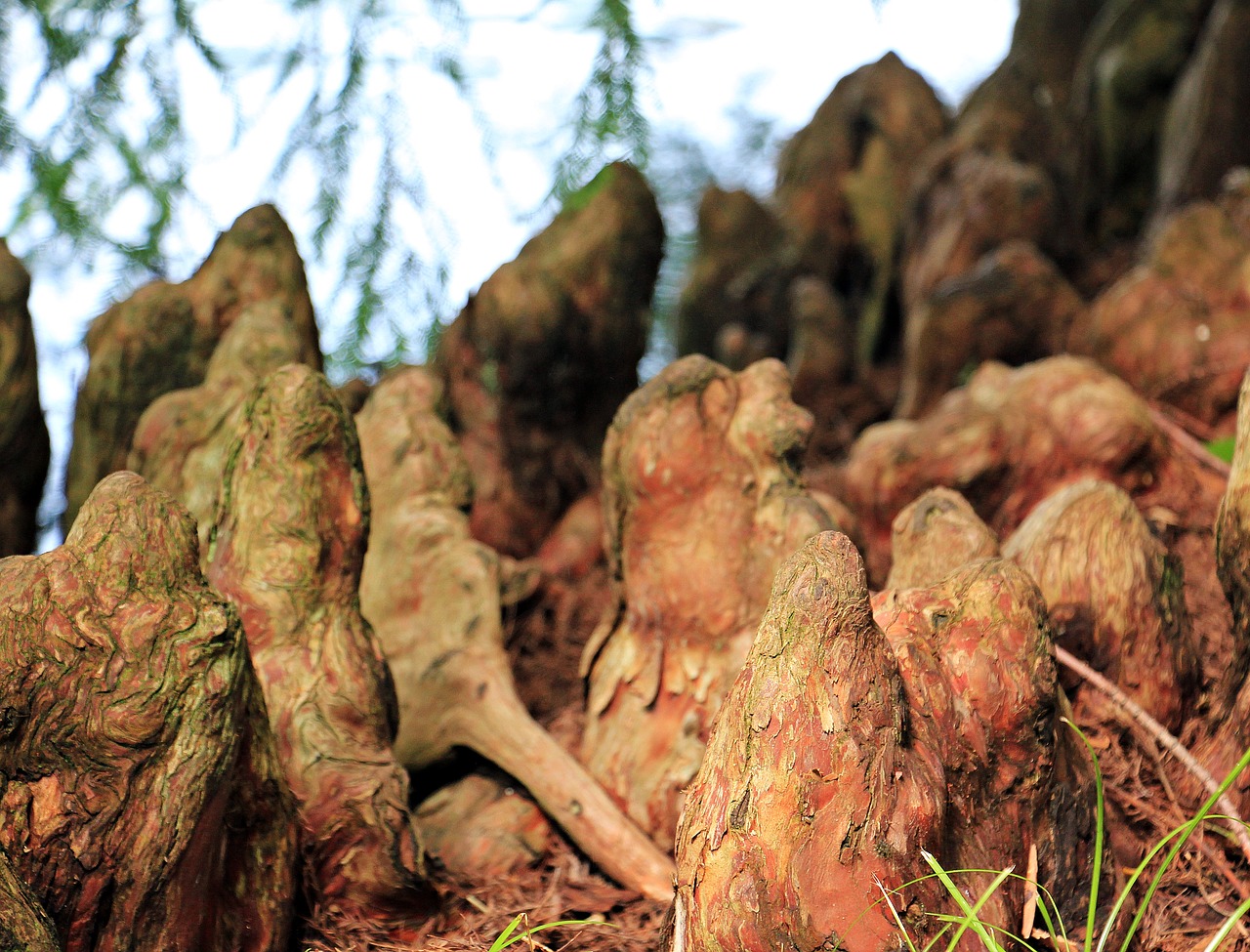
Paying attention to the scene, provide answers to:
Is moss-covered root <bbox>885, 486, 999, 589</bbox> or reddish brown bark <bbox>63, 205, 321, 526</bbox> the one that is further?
reddish brown bark <bbox>63, 205, 321, 526</bbox>

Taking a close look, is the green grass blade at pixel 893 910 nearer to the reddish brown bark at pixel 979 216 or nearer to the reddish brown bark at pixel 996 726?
the reddish brown bark at pixel 996 726

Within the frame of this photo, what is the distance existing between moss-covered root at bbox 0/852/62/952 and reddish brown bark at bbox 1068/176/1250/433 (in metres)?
4.36

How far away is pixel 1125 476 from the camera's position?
3.96 meters

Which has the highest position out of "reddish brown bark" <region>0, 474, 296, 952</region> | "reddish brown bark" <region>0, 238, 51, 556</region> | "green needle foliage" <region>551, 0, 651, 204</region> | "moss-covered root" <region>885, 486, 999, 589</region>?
"reddish brown bark" <region>0, 238, 51, 556</region>

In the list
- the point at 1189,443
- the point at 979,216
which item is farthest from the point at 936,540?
the point at 979,216

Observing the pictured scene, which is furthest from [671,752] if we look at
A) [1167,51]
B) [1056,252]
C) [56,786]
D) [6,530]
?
[1167,51]

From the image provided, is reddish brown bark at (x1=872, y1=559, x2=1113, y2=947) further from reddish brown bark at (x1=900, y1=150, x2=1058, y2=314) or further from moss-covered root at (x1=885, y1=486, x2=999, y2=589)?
reddish brown bark at (x1=900, y1=150, x2=1058, y2=314)

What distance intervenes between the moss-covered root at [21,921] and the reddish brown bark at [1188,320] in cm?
436

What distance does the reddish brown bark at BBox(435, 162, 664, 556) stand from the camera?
14.7 ft

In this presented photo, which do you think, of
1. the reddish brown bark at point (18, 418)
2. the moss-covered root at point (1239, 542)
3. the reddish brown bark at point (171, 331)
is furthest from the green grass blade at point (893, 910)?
the reddish brown bark at point (18, 418)

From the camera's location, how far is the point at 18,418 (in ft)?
10.7

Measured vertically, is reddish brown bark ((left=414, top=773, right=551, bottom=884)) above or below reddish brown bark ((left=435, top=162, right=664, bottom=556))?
below

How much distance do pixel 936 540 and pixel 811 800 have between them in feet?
3.56

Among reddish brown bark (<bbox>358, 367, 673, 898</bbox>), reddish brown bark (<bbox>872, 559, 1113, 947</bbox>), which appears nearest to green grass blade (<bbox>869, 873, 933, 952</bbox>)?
reddish brown bark (<bbox>872, 559, 1113, 947</bbox>)
